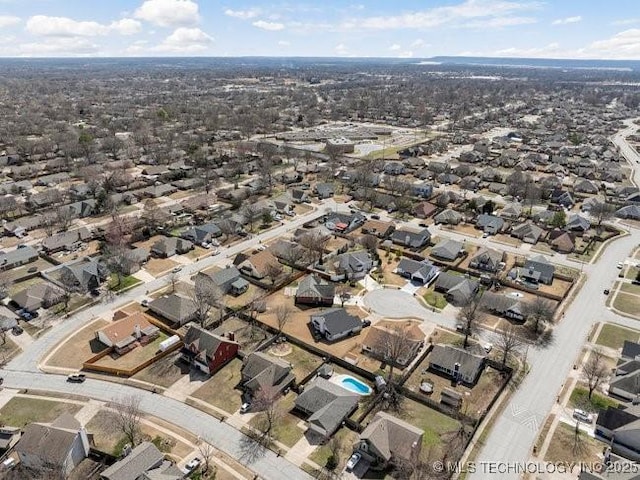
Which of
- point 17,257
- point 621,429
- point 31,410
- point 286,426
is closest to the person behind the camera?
point 621,429

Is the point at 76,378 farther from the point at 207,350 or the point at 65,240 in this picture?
the point at 65,240

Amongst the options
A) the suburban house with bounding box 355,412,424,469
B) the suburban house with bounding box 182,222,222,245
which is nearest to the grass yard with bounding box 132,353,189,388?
the suburban house with bounding box 355,412,424,469

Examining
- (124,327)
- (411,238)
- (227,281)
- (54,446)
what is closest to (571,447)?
(54,446)

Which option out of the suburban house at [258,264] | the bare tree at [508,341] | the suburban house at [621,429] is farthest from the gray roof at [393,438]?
the suburban house at [258,264]

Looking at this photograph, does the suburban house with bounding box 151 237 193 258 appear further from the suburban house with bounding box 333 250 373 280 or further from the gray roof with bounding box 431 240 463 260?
the gray roof with bounding box 431 240 463 260

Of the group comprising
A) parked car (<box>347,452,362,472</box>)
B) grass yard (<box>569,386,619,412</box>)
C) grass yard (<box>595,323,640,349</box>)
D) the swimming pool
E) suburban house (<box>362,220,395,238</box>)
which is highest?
suburban house (<box>362,220,395,238</box>)

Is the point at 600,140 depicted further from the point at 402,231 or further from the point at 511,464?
the point at 511,464

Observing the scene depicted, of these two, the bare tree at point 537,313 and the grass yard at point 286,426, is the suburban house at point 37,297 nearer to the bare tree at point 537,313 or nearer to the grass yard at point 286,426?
the grass yard at point 286,426

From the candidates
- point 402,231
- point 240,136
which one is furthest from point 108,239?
point 240,136
